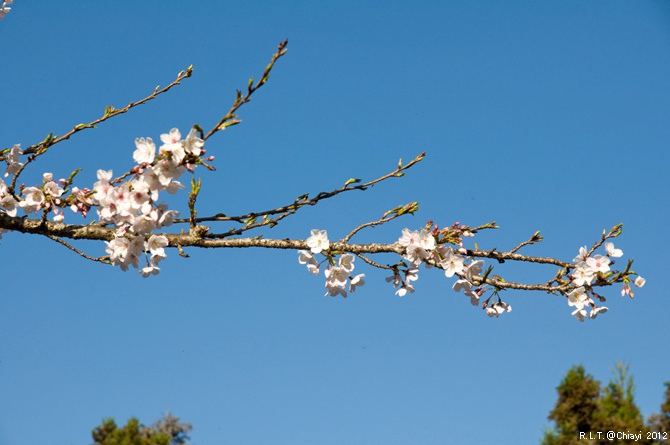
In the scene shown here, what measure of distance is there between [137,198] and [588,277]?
7.80ft

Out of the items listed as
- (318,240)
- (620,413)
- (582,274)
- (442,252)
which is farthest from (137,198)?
(620,413)

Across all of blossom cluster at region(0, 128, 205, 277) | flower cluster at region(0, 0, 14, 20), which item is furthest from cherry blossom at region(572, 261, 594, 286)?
flower cluster at region(0, 0, 14, 20)

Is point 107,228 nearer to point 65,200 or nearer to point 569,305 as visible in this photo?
point 65,200

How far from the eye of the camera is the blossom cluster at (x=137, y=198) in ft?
9.55

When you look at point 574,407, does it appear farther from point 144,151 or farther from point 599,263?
point 144,151

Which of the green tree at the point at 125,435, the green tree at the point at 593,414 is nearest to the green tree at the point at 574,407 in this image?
the green tree at the point at 593,414

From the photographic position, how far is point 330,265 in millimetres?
3506

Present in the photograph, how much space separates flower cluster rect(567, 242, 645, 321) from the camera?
12.3 feet

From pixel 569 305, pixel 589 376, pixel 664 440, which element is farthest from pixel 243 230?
pixel 589 376

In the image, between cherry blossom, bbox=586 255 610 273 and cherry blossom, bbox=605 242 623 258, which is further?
cherry blossom, bbox=605 242 623 258

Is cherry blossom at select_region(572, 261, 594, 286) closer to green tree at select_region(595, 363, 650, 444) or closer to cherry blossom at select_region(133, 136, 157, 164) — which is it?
cherry blossom at select_region(133, 136, 157, 164)

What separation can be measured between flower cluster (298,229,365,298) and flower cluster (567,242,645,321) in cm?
119

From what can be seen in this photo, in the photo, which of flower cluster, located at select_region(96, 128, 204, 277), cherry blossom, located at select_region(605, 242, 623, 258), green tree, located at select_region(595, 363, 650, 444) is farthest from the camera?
green tree, located at select_region(595, 363, 650, 444)

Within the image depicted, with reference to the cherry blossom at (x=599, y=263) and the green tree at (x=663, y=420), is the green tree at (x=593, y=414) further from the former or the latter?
the cherry blossom at (x=599, y=263)
